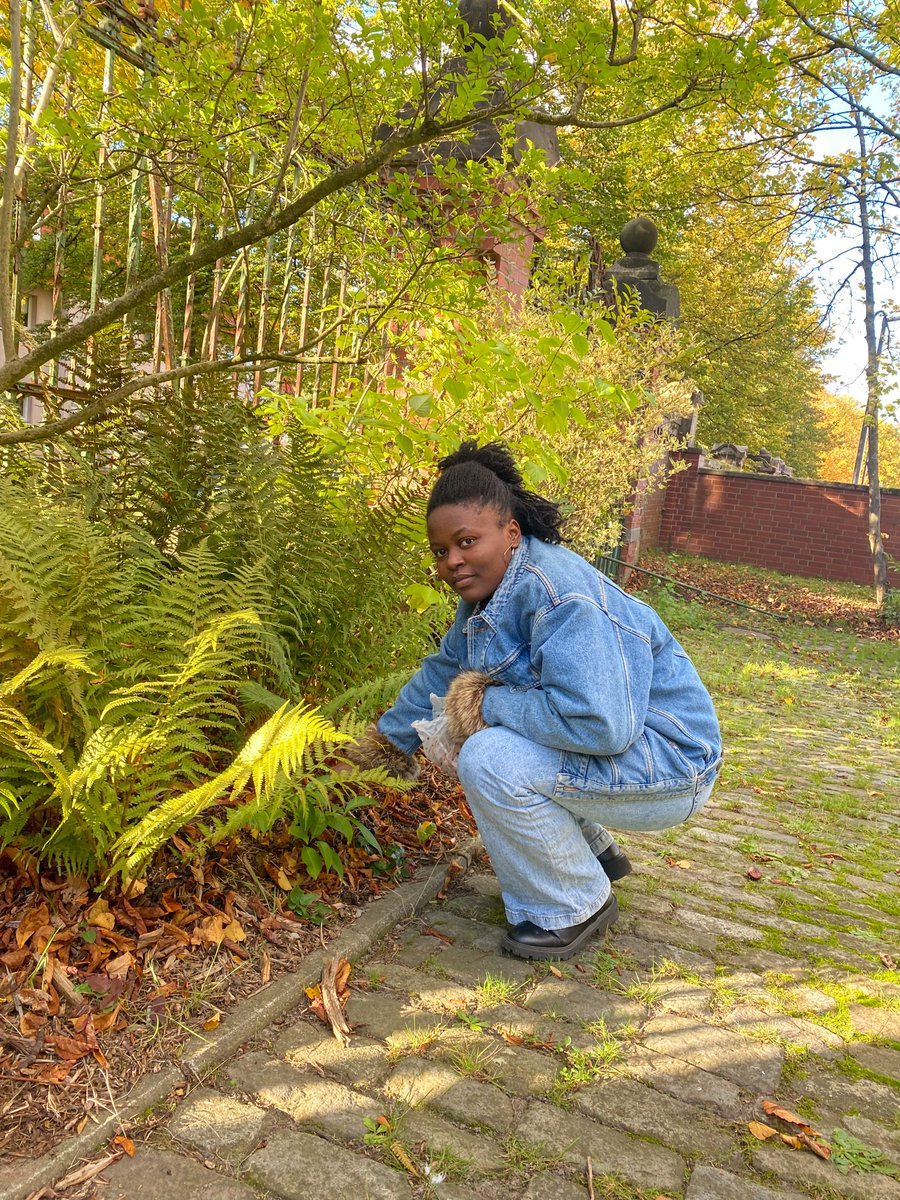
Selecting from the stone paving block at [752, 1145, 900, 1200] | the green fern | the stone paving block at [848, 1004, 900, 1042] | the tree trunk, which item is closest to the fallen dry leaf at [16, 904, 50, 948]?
the green fern

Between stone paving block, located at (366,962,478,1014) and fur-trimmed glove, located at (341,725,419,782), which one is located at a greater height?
fur-trimmed glove, located at (341,725,419,782)

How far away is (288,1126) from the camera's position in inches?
76.4

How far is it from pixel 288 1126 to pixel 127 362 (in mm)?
2763

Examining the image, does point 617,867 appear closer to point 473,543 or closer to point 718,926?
point 718,926

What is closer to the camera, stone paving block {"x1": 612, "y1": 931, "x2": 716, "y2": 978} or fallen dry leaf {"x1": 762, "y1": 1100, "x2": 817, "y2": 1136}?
fallen dry leaf {"x1": 762, "y1": 1100, "x2": 817, "y2": 1136}

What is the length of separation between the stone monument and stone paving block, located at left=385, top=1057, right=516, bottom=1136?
1032 cm

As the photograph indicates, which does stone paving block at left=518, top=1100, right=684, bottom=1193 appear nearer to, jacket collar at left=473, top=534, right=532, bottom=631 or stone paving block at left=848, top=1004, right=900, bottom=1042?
stone paving block at left=848, top=1004, right=900, bottom=1042

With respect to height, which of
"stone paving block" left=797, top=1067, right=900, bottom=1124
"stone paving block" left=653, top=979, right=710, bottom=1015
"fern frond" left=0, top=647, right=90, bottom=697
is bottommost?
"stone paving block" left=653, top=979, right=710, bottom=1015

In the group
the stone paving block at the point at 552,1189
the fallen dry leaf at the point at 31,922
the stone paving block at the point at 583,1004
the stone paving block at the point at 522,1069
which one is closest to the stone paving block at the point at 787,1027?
the stone paving block at the point at 583,1004

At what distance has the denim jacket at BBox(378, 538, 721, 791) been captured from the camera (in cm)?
253

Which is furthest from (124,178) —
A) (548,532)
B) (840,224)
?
(840,224)

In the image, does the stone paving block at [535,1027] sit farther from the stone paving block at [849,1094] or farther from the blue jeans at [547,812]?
the stone paving block at [849,1094]


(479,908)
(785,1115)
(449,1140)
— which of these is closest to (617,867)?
(479,908)

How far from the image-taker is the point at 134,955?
2.32 meters
